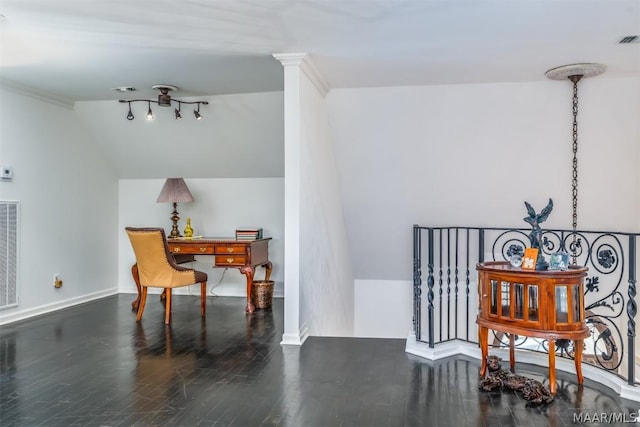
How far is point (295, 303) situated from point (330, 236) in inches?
51.9

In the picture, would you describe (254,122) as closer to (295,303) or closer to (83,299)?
(295,303)


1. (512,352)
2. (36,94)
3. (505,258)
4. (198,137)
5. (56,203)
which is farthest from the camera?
(198,137)

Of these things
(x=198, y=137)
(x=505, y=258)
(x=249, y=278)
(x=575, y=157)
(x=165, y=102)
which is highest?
(x=165, y=102)

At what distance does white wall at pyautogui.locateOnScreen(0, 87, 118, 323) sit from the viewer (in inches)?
185

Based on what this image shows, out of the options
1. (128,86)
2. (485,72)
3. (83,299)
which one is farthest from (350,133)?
(83,299)

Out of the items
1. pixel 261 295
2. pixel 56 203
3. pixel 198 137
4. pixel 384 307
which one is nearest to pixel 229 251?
pixel 261 295

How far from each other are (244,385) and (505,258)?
2704mm

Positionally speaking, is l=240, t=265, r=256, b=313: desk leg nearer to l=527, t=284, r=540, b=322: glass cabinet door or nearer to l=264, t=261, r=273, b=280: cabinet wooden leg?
l=264, t=261, r=273, b=280: cabinet wooden leg

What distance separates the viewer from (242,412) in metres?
2.53

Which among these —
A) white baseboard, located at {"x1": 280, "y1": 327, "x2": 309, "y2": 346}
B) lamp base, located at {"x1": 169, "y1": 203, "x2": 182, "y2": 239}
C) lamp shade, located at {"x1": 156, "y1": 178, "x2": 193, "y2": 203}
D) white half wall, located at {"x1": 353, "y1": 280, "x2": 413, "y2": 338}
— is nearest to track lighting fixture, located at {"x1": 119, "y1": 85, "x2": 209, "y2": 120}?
lamp shade, located at {"x1": 156, "y1": 178, "x2": 193, "y2": 203}

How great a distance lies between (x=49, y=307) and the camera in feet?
16.6

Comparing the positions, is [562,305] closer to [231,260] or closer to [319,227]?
[319,227]

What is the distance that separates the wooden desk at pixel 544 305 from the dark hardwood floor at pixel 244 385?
37 cm

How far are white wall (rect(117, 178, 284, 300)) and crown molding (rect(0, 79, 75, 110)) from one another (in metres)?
1.34
